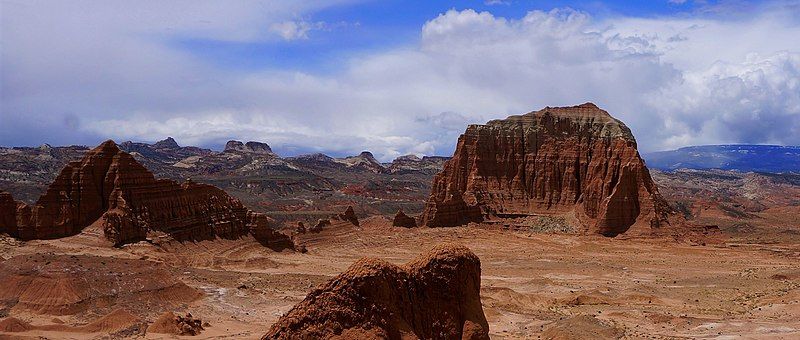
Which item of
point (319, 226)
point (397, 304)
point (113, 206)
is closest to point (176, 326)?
point (397, 304)

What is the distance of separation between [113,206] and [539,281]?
112 feet

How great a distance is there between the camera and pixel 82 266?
1532 inches

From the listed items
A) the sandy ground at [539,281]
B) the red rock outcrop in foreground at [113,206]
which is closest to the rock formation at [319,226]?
the sandy ground at [539,281]

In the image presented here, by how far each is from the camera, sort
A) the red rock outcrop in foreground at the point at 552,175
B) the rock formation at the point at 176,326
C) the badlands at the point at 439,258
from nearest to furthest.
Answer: the badlands at the point at 439,258, the rock formation at the point at 176,326, the red rock outcrop in foreground at the point at 552,175

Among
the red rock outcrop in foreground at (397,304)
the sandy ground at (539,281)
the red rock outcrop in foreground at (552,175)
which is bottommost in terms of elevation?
the sandy ground at (539,281)

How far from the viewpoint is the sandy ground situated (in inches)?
1309

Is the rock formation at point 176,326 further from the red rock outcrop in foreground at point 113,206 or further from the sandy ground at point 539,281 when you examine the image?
the red rock outcrop in foreground at point 113,206

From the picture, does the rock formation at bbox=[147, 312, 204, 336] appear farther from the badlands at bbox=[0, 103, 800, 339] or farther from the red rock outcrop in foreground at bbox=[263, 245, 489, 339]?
the red rock outcrop in foreground at bbox=[263, 245, 489, 339]

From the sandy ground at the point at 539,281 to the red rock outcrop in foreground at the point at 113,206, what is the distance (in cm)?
172

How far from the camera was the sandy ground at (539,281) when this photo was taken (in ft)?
109

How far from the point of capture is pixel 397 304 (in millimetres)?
20891

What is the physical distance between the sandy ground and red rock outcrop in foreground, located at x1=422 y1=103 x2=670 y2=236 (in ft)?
15.5

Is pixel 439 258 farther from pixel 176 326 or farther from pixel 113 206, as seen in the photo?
pixel 113 206

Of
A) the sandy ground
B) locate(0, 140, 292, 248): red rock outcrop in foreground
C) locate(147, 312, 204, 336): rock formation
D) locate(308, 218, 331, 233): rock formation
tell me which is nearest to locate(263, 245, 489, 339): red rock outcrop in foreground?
the sandy ground
